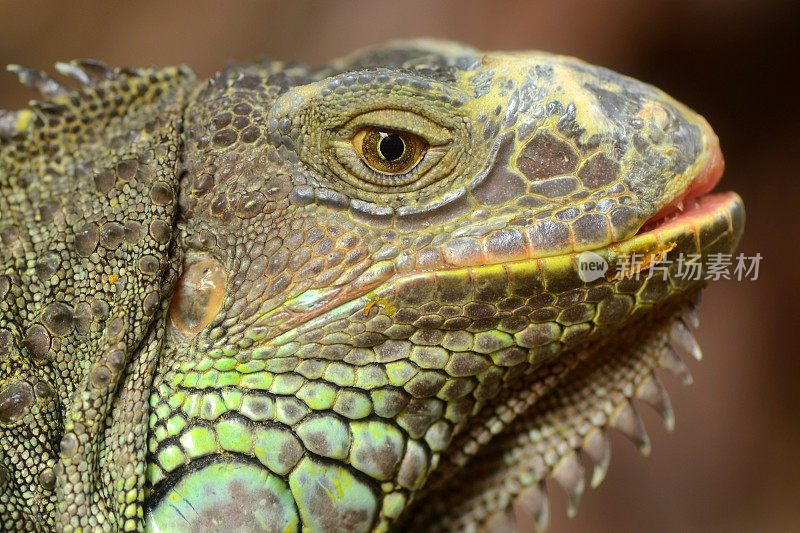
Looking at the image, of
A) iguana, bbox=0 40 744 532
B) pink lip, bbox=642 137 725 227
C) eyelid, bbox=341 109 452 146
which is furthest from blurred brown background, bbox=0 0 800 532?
eyelid, bbox=341 109 452 146

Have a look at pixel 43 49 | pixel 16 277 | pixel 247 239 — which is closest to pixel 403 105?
pixel 247 239

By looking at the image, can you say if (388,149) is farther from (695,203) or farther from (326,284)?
(695,203)

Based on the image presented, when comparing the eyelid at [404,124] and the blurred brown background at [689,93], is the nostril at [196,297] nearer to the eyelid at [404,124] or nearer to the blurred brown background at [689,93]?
the eyelid at [404,124]

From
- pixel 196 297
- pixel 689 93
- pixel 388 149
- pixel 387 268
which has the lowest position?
pixel 387 268

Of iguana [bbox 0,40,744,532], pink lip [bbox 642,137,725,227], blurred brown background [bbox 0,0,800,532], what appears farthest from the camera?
blurred brown background [bbox 0,0,800,532]

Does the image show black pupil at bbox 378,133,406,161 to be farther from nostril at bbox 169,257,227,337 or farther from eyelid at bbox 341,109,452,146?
nostril at bbox 169,257,227,337

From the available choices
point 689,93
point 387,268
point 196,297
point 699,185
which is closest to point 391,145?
point 387,268
